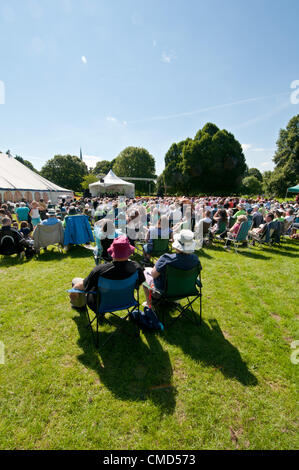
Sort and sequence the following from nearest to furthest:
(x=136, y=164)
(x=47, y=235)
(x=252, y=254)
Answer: (x=47, y=235), (x=252, y=254), (x=136, y=164)

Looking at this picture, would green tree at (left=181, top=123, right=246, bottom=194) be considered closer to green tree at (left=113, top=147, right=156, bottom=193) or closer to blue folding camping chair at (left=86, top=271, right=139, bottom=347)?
green tree at (left=113, top=147, right=156, bottom=193)

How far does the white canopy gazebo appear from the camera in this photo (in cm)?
2898

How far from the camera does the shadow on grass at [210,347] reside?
252cm

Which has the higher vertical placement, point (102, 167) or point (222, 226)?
point (102, 167)

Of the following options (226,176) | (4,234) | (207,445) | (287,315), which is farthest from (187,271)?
(226,176)

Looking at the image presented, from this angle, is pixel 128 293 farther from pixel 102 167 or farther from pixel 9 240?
pixel 102 167

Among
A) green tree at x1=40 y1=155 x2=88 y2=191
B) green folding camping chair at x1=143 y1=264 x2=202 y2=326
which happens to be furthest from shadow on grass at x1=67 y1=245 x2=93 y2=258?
green tree at x1=40 y1=155 x2=88 y2=191

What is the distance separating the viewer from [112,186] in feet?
105

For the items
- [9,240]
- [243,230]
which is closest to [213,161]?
[243,230]

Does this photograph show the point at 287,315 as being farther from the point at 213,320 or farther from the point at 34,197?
the point at 34,197

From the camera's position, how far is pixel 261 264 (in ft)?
20.6

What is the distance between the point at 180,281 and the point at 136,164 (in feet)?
191

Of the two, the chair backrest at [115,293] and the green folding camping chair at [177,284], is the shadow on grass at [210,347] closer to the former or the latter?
the green folding camping chair at [177,284]

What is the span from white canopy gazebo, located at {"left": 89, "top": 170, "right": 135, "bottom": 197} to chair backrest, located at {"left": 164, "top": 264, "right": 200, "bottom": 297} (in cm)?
2702
